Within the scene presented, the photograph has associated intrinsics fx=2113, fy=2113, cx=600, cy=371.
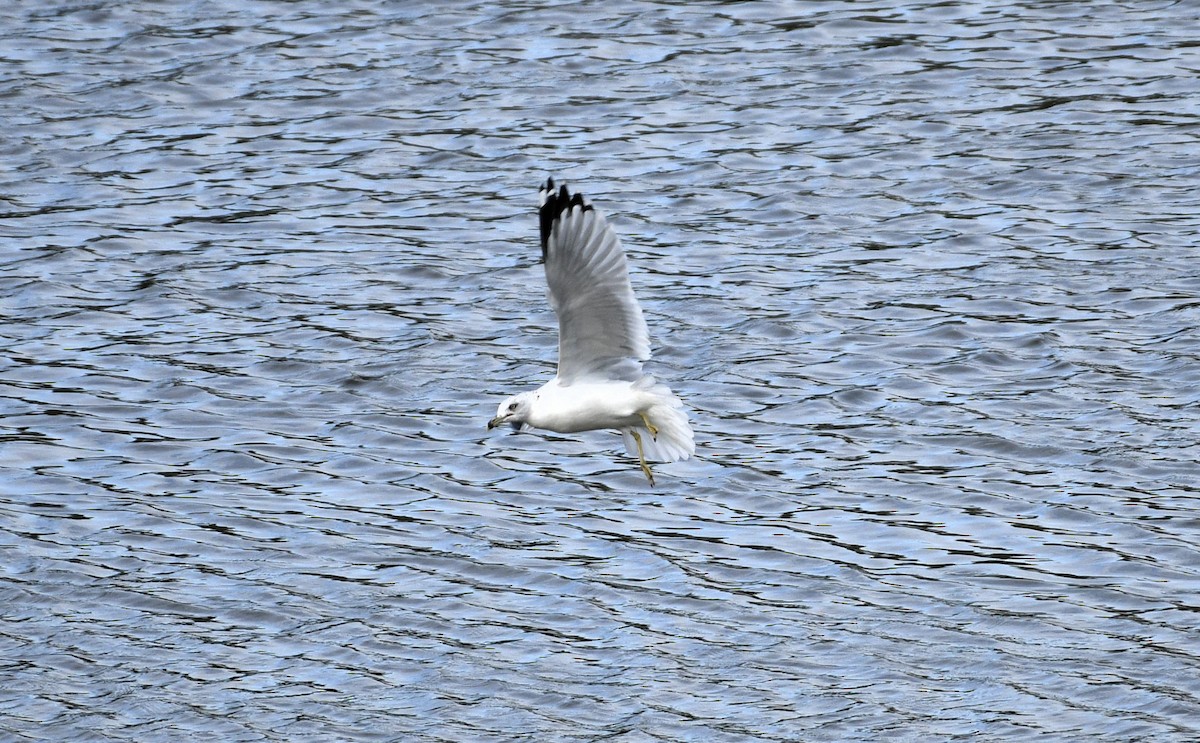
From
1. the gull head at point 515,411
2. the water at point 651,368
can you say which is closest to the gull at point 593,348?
the gull head at point 515,411

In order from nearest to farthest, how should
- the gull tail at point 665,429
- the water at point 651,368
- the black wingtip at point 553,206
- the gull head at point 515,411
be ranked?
1. the black wingtip at point 553,206
2. the gull tail at point 665,429
3. the gull head at point 515,411
4. the water at point 651,368

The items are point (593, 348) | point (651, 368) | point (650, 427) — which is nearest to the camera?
point (593, 348)

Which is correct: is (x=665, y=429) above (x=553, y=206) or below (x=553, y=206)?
below

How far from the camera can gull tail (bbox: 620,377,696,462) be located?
1045 centimetres

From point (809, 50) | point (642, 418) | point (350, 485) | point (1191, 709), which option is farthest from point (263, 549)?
point (809, 50)

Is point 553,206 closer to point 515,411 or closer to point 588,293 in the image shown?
point 588,293

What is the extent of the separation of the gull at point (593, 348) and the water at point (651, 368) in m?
1.67

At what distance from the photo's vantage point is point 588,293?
9.98 meters

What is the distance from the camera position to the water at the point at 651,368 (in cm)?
1161

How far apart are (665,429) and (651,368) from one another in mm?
4075

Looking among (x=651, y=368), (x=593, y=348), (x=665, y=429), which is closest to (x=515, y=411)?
(x=593, y=348)

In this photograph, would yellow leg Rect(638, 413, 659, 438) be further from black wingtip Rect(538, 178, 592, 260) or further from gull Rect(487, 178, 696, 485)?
black wingtip Rect(538, 178, 592, 260)

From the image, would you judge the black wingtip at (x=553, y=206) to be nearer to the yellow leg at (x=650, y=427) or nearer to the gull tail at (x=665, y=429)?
the gull tail at (x=665, y=429)

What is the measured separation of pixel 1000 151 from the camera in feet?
60.5
